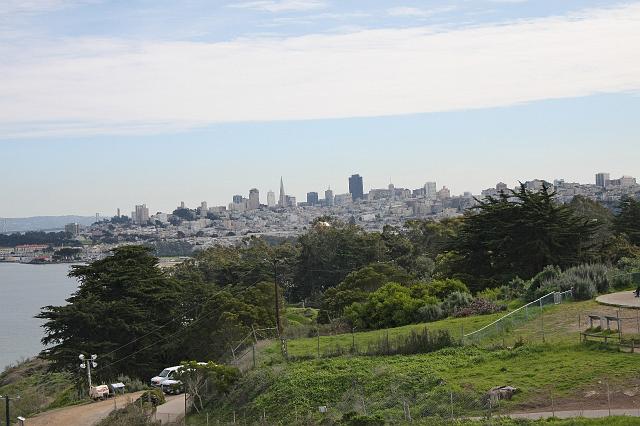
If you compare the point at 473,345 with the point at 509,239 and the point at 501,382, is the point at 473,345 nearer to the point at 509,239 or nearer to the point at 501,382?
the point at 501,382

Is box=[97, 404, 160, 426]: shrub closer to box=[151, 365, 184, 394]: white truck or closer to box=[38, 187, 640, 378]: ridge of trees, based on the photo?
box=[151, 365, 184, 394]: white truck

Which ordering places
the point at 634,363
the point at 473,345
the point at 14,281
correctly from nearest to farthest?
the point at 634,363 < the point at 473,345 < the point at 14,281

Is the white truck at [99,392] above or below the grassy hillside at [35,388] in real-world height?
above

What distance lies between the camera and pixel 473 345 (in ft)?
76.9

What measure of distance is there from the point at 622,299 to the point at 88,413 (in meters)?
15.9

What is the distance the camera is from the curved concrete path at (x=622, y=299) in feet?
82.0

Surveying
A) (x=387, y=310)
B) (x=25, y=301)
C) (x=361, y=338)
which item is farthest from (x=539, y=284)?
(x=25, y=301)

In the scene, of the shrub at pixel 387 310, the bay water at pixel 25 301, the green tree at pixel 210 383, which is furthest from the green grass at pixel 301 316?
the green tree at pixel 210 383

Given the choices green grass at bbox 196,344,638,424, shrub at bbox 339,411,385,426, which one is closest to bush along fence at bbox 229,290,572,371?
green grass at bbox 196,344,638,424

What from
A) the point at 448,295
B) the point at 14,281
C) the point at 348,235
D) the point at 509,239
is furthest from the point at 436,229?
the point at 14,281

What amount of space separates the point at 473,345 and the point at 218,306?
62.4 feet

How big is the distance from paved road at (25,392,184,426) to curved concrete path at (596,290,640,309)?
12525 millimetres

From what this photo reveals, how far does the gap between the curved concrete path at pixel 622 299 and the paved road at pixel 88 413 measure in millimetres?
12525

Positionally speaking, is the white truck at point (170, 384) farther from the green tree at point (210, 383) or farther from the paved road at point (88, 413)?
the green tree at point (210, 383)
